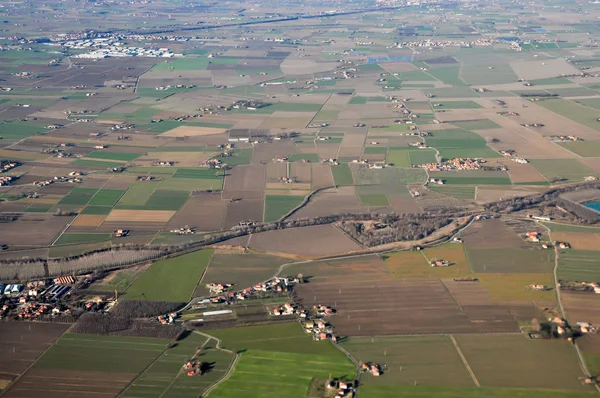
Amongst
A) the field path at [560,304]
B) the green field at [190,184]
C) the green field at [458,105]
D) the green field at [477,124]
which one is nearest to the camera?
the field path at [560,304]

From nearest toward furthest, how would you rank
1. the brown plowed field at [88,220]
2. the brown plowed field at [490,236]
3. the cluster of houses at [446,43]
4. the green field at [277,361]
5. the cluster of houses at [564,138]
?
the green field at [277,361] → the brown plowed field at [490,236] → the brown plowed field at [88,220] → the cluster of houses at [564,138] → the cluster of houses at [446,43]

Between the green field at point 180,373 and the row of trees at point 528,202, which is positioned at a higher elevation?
the green field at point 180,373

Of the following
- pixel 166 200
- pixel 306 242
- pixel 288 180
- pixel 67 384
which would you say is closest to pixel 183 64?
pixel 288 180

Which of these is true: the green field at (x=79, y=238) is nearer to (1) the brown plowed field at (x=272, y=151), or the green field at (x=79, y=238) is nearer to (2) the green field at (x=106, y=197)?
(2) the green field at (x=106, y=197)

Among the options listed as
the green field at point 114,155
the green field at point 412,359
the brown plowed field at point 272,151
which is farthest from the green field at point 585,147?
the green field at point 114,155

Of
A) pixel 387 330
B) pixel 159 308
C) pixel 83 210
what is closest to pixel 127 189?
pixel 83 210

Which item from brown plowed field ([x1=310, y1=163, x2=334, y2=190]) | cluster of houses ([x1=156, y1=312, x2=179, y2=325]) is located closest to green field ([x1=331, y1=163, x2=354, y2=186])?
brown plowed field ([x1=310, y1=163, x2=334, y2=190])

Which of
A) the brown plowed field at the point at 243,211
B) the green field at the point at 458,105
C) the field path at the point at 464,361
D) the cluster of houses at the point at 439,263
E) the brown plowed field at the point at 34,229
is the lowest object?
the green field at the point at 458,105

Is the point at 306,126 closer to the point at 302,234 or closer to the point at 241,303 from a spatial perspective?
the point at 302,234
